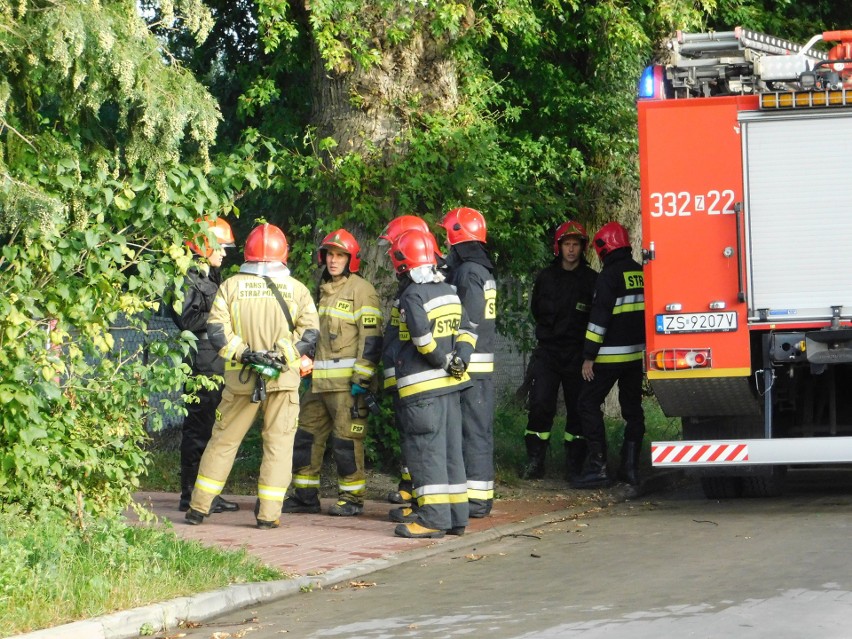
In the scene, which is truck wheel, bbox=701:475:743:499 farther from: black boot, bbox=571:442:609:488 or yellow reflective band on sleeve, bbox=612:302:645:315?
yellow reflective band on sleeve, bbox=612:302:645:315

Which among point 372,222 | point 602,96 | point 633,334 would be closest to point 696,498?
point 633,334

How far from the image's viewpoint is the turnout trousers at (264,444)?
898 cm

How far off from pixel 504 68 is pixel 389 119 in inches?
169

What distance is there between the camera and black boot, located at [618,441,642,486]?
11141mm

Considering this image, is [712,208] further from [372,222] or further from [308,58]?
[308,58]

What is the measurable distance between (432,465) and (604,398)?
113 inches

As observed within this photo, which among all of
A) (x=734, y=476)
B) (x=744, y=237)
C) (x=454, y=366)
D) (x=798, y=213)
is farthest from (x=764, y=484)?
(x=454, y=366)

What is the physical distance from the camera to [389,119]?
1129cm

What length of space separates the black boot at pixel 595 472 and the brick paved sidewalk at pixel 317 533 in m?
0.71

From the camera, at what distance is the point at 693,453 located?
922cm

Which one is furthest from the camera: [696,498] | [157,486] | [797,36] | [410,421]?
[797,36]

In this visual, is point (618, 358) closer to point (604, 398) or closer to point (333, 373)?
point (604, 398)

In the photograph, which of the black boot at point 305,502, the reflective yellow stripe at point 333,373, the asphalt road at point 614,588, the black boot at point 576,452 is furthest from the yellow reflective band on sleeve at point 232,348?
the black boot at point 576,452

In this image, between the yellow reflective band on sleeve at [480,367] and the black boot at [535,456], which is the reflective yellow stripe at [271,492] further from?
the black boot at [535,456]
